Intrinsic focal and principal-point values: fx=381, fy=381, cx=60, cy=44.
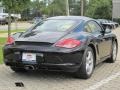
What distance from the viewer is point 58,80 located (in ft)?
26.7

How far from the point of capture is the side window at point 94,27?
9.24m

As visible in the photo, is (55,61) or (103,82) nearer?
(55,61)

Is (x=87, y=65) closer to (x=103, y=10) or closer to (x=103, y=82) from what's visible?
(x=103, y=82)

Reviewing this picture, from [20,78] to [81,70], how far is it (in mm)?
1342

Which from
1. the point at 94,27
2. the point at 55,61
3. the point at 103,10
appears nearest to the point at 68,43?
the point at 55,61

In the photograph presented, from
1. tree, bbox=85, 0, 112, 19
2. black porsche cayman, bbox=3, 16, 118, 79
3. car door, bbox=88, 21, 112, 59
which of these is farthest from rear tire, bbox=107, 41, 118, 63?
tree, bbox=85, 0, 112, 19

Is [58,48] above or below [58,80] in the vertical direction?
above

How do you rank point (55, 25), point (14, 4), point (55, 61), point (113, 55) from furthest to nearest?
point (14, 4) < point (113, 55) < point (55, 25) < point (55, 61)

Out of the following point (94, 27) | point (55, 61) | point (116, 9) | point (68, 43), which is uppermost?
point (94, 27)

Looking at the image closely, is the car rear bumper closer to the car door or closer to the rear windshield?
the rear windshield

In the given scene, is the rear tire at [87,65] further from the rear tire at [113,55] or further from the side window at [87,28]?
the rear tire at [113,55]

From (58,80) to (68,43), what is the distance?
0.86 m

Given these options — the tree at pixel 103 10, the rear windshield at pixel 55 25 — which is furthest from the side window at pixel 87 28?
the tree at pixel 103 10

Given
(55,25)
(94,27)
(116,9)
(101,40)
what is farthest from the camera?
(116,9)
